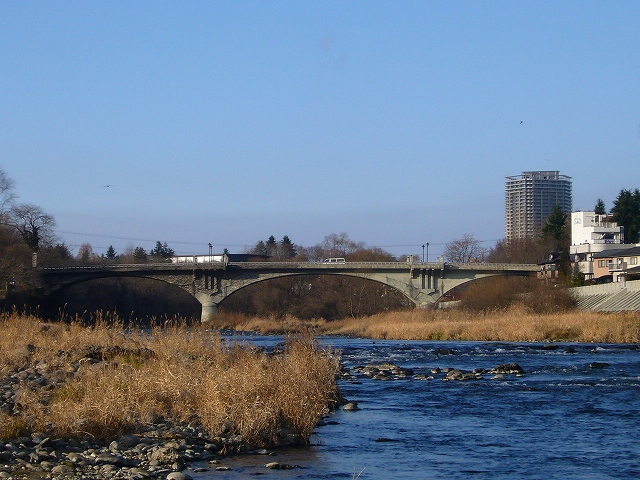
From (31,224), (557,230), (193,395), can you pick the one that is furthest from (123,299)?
(193,395)

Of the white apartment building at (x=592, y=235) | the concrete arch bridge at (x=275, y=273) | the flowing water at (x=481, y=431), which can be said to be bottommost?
the flowing water at (x=481, y=431)

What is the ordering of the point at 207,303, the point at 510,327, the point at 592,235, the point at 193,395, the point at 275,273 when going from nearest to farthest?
1. the point at 193,395
2. the point at 510,327
3. the point at 275,273
4. the point at 207,303
5. the point at 592,235

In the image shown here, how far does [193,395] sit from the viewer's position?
16.2 m

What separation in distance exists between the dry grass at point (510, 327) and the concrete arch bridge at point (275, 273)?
A: 19.0 meters

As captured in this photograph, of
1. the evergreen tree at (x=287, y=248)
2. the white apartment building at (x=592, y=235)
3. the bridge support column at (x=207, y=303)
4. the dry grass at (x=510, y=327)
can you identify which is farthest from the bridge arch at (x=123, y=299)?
the evergreen tree at (x=287, y=248)

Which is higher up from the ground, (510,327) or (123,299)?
(123,299)

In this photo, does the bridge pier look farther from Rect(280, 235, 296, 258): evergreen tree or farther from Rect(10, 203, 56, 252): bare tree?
Rect(280, 235, 296, 258): evergreen tree

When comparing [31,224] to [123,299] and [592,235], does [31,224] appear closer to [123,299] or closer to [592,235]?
[123,299]

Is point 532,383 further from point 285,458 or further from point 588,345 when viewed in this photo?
point 588,345

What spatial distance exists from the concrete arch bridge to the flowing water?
59.7m

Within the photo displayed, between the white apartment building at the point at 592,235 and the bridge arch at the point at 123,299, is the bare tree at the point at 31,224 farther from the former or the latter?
the white apartment building at the point at 592,235

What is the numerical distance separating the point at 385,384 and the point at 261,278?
2700 inches

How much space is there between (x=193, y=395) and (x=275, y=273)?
3071 inches

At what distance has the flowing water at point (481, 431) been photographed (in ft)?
45.4
